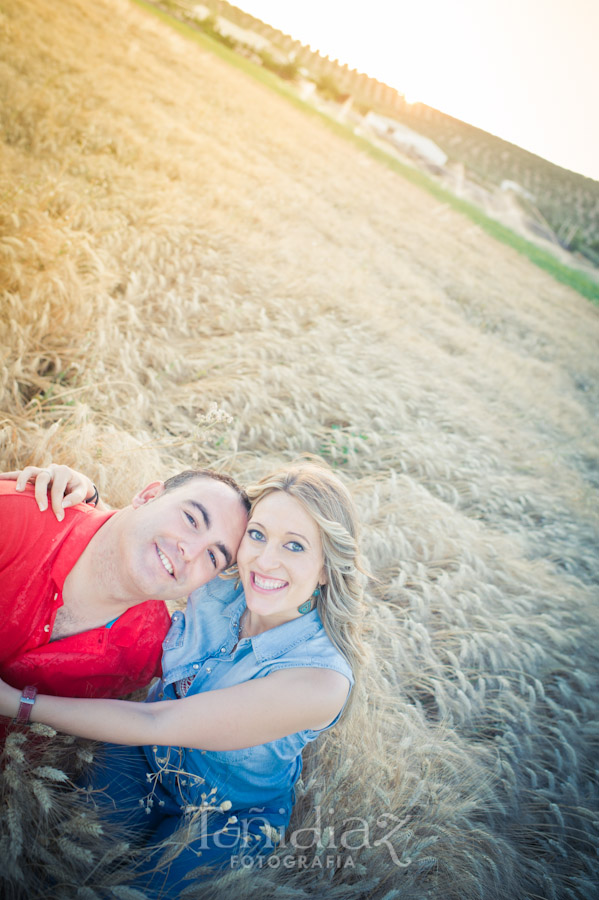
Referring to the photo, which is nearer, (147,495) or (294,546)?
(294,546)

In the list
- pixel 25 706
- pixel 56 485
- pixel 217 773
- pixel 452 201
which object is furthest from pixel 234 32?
pixel 217 773

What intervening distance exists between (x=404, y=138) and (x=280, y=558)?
44.9m

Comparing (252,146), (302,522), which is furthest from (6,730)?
(252,146)

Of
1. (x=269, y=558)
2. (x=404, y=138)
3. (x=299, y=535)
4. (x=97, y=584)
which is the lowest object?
(x=97, y=584)

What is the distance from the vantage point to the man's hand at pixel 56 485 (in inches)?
86.4

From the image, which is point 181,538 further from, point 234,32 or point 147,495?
point 234,32

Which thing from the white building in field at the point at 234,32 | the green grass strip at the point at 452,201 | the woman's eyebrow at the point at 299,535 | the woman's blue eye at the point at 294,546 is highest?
the white building in field at the point at 234,32

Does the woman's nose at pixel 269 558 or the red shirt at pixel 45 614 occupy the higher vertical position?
the woman's nose at pixel 269 558

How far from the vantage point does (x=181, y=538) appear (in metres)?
2.20

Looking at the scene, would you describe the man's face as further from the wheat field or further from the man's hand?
the wheat field

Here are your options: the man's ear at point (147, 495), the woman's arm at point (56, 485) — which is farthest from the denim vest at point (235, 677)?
the woman's arm at point (56, 485)

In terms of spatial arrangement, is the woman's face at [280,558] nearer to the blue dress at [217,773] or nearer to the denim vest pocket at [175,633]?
the blue dress at [217,773]

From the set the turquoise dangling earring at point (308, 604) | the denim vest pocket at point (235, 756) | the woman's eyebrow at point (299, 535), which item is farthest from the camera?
the turquoise dangling earring at point (308, 604)

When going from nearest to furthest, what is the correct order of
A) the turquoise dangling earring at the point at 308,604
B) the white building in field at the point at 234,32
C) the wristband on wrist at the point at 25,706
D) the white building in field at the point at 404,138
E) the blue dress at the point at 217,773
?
the wristband on wrist at the point at 25,706 → the blue dress at the point at 217,773 → the turquoise dangling earring at the point at 308,604 → the white building in field at the point at 234,32 → the white building in field at the point at 404,138
